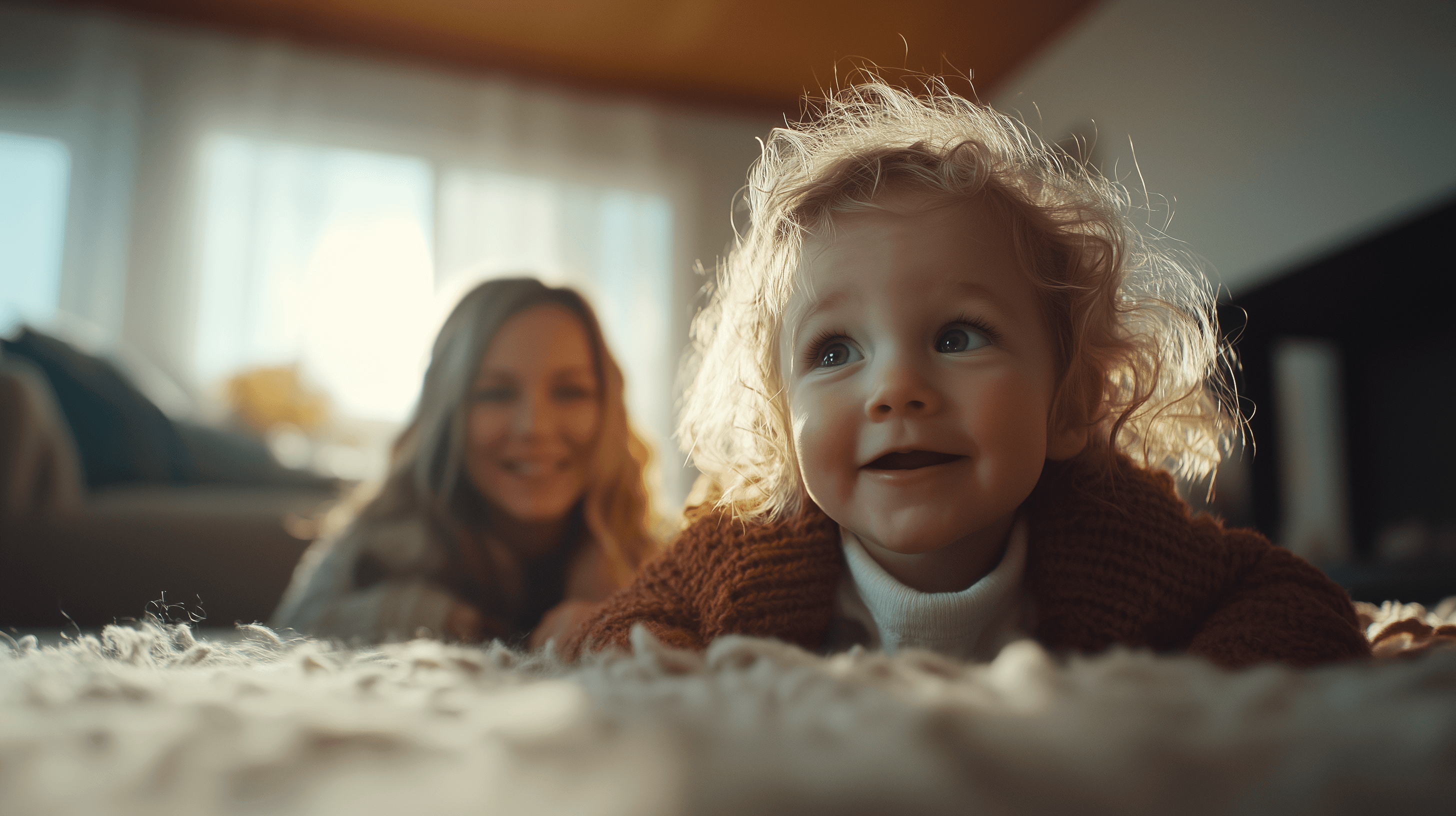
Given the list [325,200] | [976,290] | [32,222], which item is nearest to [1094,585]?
[976,290]

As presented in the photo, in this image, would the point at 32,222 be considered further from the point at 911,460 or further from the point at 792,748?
the point at 792,748

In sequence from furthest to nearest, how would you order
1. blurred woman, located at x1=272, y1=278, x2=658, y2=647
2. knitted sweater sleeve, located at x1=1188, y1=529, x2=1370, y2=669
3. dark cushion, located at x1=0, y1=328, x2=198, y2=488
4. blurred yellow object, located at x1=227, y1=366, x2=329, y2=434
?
blurred yellow object, located at x1=227, y1=366, x2=329, y2=434, dark cushion, located at x1=0, y1=328, x2=198, y2=488, blurred woman, located at x1=272, y1=278, x2=658, y2=647, knitted sweater sleeve, located at x1=1188, y1=529, x2=1370, y2=669

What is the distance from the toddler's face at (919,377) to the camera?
49 cm

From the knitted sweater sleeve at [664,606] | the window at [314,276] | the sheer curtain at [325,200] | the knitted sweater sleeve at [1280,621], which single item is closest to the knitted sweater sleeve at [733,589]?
the knitted sweater sleeve at [664,606]

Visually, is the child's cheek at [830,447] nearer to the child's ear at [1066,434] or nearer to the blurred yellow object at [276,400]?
the child's ear at [1066,434]

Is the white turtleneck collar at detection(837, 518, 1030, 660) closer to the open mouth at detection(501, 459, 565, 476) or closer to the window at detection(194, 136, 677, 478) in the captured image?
the open mouth at detection(501, 459, 565, 476)

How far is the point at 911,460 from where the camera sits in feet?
1.68

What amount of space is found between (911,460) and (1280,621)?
227 millimetres

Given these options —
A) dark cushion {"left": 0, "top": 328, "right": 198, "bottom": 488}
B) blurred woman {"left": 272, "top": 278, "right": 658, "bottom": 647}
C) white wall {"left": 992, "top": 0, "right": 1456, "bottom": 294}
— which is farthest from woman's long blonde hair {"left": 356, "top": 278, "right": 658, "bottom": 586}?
white wall {"left": 992, "top": 0, "right": 1456, "bottom": 294}

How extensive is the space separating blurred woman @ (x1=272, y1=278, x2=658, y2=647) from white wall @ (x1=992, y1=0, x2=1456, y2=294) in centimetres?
116

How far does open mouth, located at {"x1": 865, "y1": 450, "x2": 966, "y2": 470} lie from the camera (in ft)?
1.65

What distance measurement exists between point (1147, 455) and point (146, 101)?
4.13 m

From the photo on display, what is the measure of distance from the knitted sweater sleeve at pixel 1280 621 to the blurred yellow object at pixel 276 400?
3061mm

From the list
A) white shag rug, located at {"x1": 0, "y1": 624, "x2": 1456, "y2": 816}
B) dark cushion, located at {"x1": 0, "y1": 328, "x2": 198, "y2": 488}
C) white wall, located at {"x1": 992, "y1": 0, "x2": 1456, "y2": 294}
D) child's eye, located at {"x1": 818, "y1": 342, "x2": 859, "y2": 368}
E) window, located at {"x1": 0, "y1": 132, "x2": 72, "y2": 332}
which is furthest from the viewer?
window, located at {"x1": 0, "y1": 132, "x2": 72, "y2": 332}
